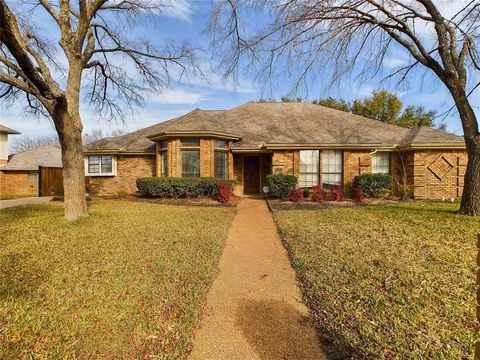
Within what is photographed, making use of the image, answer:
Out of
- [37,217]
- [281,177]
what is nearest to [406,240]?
[281,177]

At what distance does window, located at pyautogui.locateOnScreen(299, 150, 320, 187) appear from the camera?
13047mm

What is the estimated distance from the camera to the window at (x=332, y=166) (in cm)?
1309

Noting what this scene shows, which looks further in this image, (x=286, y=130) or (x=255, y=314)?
(x=286, y=130)

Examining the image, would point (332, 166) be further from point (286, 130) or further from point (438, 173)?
point (438, 173)

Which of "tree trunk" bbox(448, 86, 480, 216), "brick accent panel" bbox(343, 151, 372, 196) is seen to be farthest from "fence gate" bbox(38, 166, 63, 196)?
"tree trunk" bbox(448, 86, 480, 216)

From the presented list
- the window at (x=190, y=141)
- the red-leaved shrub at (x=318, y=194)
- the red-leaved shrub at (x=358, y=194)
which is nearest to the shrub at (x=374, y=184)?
the red-leaved shrub at (x=358, y=194)

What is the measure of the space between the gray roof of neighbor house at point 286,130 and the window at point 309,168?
2.18 feet

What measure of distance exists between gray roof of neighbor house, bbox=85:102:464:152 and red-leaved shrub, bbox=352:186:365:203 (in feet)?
7.95

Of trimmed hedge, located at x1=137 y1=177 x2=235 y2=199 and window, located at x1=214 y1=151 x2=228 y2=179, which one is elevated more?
window, located at x1=214 y1=151 x2=228 y2=179

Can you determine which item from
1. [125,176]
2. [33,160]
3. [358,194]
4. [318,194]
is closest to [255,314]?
[318,194]

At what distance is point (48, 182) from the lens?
17.5 meters

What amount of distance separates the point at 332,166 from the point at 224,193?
613 centimetres

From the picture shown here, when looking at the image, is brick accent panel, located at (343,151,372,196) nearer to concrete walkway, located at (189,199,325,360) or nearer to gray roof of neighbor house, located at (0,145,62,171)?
concrete walkway, located at (189,199,325,360)

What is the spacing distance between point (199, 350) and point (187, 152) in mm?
11259
